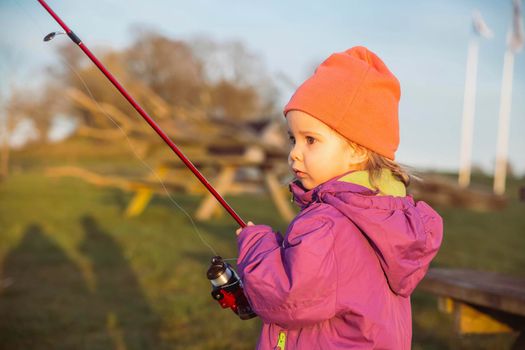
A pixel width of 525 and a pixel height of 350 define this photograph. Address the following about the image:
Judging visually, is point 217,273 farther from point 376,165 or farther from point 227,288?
point 376,165

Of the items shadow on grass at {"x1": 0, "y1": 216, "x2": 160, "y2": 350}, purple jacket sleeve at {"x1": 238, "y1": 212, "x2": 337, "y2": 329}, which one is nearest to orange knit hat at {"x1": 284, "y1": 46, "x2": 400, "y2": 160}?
purple jacket sleeve at {"x1": 238, "y1": 212, "x2": 337, "y2": 329}

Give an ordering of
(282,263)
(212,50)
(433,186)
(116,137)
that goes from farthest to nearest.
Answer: (212,50), (433,186), (116,137), (282,263)

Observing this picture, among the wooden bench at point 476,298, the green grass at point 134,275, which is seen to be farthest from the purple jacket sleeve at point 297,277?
the green grass at point 134,275

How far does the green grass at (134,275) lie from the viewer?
391cm

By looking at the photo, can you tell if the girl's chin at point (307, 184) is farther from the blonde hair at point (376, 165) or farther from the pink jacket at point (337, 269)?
the blonde hair at point (376, 165)

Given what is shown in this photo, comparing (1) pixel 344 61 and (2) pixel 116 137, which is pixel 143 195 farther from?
(1) pixel 344 61

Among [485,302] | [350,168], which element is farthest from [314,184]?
[485,302]

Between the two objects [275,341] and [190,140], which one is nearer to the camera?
[275,341]

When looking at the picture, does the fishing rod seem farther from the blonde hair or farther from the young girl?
the blonde hair

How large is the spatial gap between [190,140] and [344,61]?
834 centimetres

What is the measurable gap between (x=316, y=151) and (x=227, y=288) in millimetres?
527

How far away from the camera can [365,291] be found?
1674 millimetres

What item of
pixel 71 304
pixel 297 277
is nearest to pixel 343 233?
pixel 297 277

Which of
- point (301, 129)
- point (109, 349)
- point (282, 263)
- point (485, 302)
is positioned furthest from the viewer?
point (109, 349)
